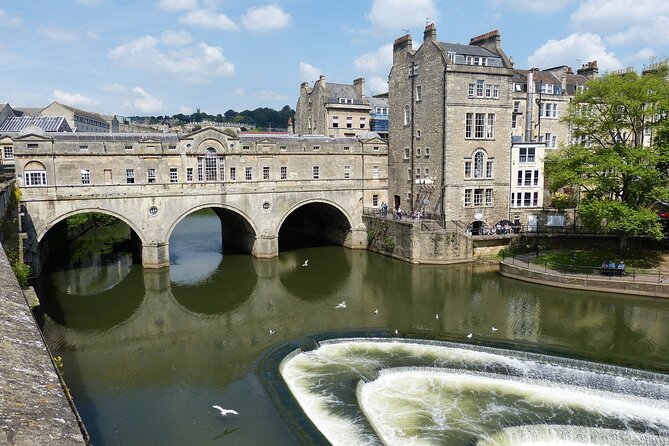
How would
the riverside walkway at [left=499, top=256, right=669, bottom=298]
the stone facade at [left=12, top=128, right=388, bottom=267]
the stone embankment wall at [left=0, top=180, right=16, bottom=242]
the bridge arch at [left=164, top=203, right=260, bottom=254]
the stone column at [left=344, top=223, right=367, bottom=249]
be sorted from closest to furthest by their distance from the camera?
the stone embankment wall at [left=0, top=180, right=16, bottom=242] → the riverside walkway at [left=499, top=256, right=669, bottom=298] → the stone facade at [left=12, top=128, right=388, bottom=267] → the bridge arch at [left=164, top=203, right=260, bottom=254] → the stone column at [left=344, top=223, right=367, bottom=249]

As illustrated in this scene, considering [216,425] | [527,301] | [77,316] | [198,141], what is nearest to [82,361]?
[77,316]

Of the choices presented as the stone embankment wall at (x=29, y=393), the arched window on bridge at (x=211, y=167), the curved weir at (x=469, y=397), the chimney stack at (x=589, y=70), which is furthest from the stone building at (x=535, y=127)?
the stone embankment wall at (x=29, y=393)

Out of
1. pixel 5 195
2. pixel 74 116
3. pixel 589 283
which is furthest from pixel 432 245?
pixel 74 116

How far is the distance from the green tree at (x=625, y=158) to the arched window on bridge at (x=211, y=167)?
21972 millimetres

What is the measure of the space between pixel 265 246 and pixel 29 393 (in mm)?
Answer: 32109

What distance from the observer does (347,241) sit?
43.2 m

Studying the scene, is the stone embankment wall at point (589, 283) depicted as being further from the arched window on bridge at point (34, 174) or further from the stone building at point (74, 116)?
the stone building at point (74, 116)

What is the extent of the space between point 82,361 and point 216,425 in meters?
8.28

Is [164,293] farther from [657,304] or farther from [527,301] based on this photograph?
[657,304]

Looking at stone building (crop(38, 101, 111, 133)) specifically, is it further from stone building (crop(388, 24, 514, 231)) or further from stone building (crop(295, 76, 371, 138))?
stone building (crop(388, 24, 514, 231))

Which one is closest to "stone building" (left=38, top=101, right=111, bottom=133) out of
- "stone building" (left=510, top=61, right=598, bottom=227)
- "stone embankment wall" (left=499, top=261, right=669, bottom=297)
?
"stone building" (left=510, top=61, right=598, bottom=227)

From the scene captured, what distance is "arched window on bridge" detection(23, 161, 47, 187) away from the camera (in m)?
32.0

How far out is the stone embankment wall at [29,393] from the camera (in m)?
5.84

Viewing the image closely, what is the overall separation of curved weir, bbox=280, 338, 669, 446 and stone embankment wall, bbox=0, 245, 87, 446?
8982mm
